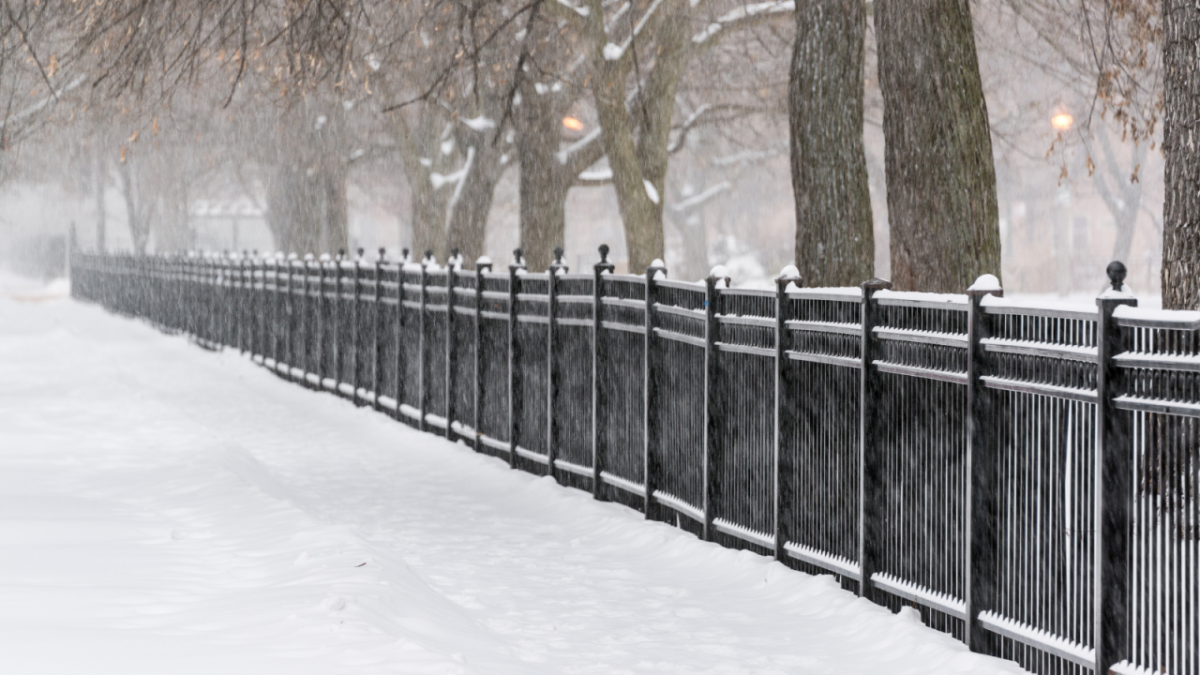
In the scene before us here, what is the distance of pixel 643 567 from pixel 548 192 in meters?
15.1

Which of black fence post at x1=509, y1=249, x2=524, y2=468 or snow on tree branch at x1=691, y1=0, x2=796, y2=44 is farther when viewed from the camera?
snow on tree branch at x1=691, y1=0, x2=796, y2=44

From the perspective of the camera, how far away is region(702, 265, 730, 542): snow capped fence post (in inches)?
370

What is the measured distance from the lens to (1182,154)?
302 inches

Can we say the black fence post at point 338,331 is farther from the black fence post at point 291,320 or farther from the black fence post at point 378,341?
the black fence post at point 291,320

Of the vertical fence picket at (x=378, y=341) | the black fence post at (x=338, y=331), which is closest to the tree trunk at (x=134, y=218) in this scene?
the black fence post at (x=338, y=331)

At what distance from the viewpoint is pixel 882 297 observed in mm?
7539

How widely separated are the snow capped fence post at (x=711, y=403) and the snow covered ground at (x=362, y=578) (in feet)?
1.02

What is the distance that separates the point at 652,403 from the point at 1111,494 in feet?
16.4

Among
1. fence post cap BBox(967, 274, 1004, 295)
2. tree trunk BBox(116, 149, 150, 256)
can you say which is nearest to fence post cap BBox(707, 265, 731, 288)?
fence post cap BBox(967, 274, 1004, 295)

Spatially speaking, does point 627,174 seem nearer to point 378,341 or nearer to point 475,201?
point 378,341

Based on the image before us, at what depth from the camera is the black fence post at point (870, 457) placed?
7617 mm

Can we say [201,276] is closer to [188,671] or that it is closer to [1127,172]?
[188,671]

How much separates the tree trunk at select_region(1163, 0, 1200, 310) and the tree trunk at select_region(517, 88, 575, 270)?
1576cm

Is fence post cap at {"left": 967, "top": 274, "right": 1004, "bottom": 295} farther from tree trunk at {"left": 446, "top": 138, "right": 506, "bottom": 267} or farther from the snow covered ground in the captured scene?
tree trunk at {"left": 446, "top": 138, "right": 506, "bottom": 267}
